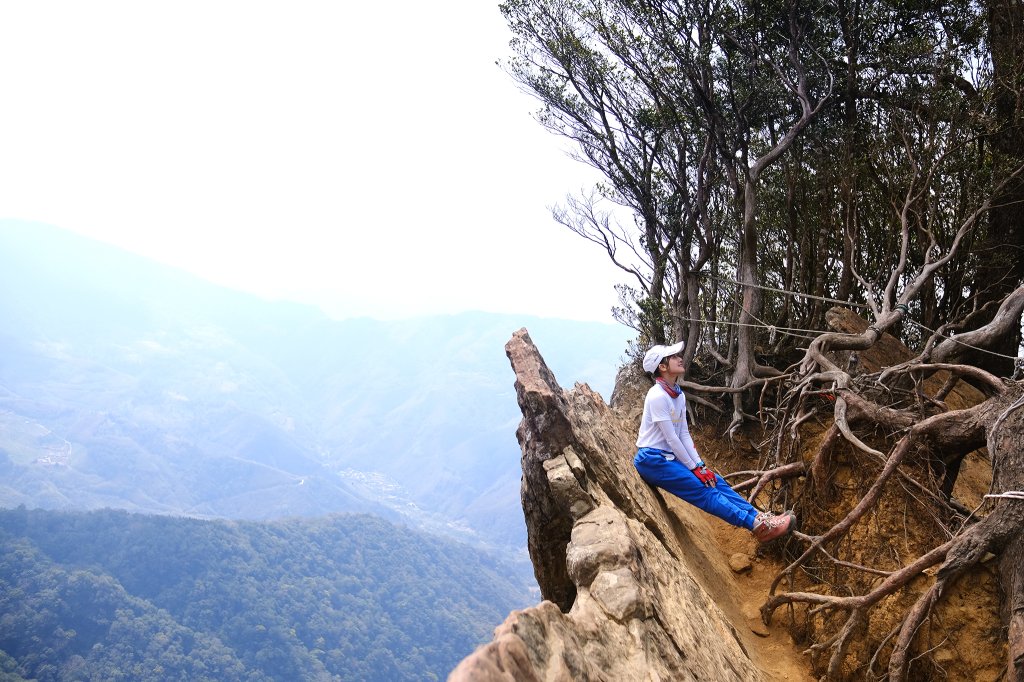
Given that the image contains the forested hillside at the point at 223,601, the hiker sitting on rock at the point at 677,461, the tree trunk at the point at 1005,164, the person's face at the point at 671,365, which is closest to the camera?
the hiker sitting on rock at the point at 677,461

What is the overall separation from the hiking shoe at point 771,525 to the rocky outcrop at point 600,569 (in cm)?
73

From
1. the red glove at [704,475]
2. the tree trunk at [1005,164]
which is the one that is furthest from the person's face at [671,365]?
the tree trunk at [1005,164]

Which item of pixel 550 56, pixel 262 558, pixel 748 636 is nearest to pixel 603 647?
pixel 748 636

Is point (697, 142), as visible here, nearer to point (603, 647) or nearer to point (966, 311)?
point (966, 311)

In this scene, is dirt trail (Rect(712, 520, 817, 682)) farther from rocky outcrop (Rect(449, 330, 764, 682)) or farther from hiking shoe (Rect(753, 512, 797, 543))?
hiking shoe (Rect(753, 512, 797, 543))

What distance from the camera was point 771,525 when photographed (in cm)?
691

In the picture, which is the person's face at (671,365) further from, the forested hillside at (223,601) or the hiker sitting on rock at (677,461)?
the forested hillside at (223,601)

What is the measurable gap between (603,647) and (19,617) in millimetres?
61860

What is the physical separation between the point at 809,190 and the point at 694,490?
9.51m

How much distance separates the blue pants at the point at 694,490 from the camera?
23.1 ft

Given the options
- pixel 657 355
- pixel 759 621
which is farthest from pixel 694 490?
pixel 759 621

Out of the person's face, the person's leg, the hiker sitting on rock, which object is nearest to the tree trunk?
the person's leg

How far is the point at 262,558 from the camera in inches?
3108

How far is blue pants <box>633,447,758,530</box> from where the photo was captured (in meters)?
7.03
